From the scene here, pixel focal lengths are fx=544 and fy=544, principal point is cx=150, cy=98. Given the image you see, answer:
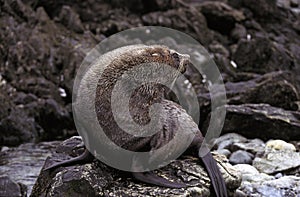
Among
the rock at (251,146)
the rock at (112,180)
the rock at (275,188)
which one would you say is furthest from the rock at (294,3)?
the rock at (112,180)

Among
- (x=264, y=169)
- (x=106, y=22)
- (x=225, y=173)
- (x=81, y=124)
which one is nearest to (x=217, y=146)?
(x=264, y=169)

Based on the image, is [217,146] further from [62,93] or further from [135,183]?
[62,93]

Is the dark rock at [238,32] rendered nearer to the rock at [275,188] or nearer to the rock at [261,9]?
the rock at [261,9]

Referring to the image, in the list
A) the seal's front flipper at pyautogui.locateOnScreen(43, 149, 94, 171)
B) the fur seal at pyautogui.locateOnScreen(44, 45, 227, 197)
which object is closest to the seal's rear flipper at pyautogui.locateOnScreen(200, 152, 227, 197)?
the fur seal at pyautogui.locateOnScreen(44, 45, 227, 197)

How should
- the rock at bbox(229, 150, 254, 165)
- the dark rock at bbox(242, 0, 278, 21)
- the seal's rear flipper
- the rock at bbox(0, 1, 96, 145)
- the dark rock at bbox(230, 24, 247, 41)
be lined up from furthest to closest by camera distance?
the dark rock at bbox(242, 0, 278, 21) < the dark rock at bbox(230, 24, 247, 41) < the rock at bbox(0, 1, 96, 145) < the rock at bbox(229, 150, 254, 165) < the seal's rear flipper

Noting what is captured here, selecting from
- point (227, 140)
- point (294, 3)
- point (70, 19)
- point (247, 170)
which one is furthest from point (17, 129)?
point (294, 3)

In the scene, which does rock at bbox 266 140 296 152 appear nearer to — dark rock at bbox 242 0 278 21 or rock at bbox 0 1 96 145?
rock at bbox 0 1 96 145

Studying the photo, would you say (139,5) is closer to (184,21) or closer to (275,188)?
(184,21)
